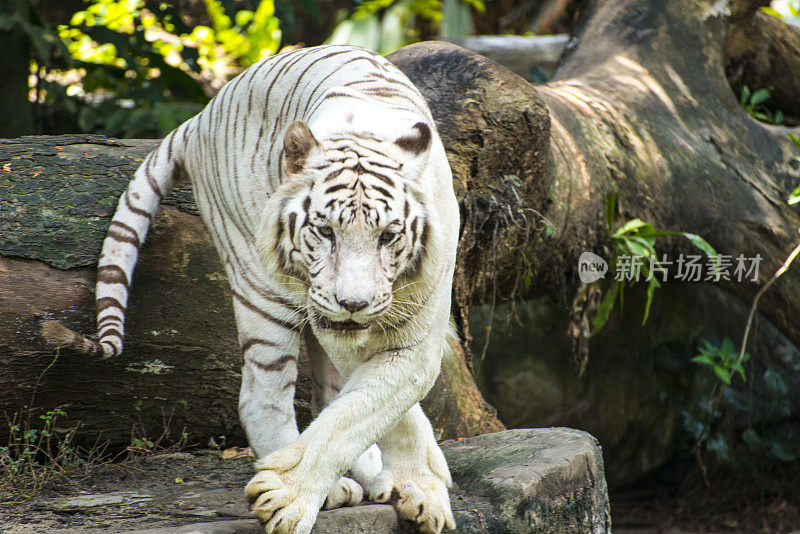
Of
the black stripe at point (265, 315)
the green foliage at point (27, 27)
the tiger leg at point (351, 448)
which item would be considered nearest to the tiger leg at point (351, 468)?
the tiger leg at point (351, 448)

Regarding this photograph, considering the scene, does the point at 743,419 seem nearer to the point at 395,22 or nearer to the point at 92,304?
the point at 92,304

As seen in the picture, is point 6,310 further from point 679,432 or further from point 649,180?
point 679,432

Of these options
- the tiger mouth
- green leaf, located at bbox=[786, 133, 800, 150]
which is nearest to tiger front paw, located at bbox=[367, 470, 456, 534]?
the tiger mouth

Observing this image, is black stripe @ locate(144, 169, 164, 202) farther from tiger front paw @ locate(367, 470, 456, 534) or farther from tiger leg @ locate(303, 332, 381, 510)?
tiger front paw @ locate(367, 470, 456, 534)

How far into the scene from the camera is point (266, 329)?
2.60 meters

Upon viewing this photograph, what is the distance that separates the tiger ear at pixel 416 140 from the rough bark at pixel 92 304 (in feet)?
4.64

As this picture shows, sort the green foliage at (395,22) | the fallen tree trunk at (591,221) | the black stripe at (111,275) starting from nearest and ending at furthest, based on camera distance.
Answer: the black stripe at (111,275) < the fallen tree trunk at (591,221) < the green foliage at (395,22)

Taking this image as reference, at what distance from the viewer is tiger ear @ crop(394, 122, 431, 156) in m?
2.14

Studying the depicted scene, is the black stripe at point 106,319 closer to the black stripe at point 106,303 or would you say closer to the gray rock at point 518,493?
the black stripe at point 106,303

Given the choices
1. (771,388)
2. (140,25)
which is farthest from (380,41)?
(771,388)

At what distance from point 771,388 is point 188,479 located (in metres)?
4.58

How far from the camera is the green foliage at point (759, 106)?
226 inches

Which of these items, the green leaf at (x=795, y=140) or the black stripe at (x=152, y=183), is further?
the green leaf at (x=795, y=140)

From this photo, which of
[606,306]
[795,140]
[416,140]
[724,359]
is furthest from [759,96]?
[416,140]
